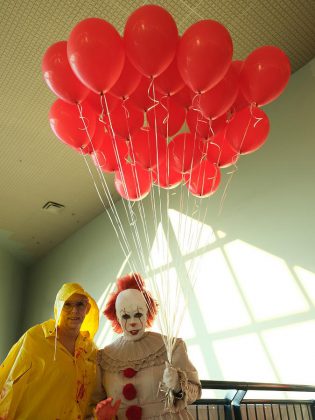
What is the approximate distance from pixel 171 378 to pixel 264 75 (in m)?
1.52

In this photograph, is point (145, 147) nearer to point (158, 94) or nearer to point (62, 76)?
point (158, 94)

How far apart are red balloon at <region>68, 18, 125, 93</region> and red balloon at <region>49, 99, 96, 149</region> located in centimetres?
34

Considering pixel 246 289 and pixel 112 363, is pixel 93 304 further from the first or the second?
pixel 246 289

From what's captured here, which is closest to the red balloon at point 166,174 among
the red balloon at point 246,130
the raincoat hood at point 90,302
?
the red balloon at point 246,130

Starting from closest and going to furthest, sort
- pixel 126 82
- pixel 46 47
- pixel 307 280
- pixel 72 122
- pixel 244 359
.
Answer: pixel 126 82 → pixel 72 122 → pixel 307 280 → pixel 46 47 → pixel 244 359

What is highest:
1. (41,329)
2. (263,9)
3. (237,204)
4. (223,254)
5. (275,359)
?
(263,9)

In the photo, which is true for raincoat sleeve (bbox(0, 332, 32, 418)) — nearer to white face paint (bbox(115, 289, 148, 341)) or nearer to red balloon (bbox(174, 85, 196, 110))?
white face paint (bbox(115, 289, 148, 341))

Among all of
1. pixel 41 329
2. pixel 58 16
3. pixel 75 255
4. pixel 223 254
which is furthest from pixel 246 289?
pixel 75 255

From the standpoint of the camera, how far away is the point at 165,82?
194 centimetres

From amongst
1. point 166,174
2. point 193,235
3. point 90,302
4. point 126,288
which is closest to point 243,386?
point 126,288

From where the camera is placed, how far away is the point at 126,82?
1.87 metres

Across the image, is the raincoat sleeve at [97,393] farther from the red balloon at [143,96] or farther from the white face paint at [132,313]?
the red balloon at [143,96]

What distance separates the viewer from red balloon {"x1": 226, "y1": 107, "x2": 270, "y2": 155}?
214cm

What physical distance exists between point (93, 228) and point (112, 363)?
4377 millimetres
